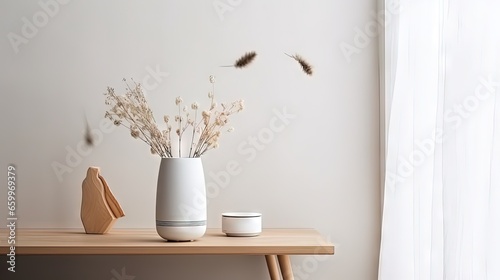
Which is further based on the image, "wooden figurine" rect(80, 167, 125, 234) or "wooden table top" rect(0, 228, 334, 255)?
"wooden figurine" rect(80, 167, 125, 234)

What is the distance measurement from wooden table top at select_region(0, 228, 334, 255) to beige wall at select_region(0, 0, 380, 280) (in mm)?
226

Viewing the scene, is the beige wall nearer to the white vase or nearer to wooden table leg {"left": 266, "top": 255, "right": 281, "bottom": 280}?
wooden table leg {"left": 266, "top": 255, "right": 281, "bottom": 280}

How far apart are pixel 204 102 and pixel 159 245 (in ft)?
1.84

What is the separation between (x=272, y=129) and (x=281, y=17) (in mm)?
364

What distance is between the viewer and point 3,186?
6.81ft

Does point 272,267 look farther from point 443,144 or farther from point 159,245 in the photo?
point 443,144

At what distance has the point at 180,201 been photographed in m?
1.77

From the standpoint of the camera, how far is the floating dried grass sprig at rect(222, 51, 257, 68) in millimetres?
2074

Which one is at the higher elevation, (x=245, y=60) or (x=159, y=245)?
(x=245, y=60)

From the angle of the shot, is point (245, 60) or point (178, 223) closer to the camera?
point (178, 223)

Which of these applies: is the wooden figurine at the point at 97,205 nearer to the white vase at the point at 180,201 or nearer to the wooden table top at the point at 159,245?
the wooden table top at the point at 159,245

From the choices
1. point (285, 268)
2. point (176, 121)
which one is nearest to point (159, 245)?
point (285, 268)

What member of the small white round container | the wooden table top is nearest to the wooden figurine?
the wooden table top

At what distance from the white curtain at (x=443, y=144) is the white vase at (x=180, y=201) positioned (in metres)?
0.55
